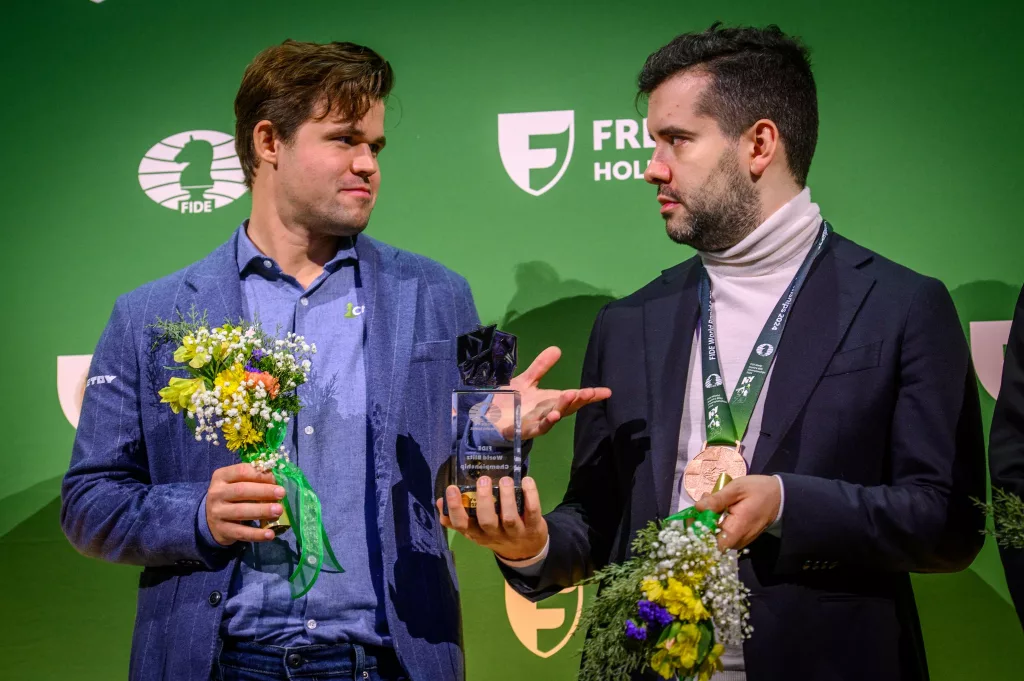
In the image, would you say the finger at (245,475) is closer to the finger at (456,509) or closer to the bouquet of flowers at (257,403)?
the bouquet of flowers at (257,403)

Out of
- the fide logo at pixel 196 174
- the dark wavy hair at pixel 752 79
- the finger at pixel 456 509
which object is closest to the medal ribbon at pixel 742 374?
the dark wavy hair at pixel 752 79

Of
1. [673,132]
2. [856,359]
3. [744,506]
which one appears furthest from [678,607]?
[673,132]

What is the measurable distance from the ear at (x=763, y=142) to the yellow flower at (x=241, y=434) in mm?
1428

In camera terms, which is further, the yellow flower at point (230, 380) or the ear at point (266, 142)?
the ear at point (266, 142)

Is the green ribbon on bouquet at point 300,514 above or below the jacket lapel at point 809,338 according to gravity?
below

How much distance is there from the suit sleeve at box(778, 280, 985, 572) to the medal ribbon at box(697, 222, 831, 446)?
8.4 inches

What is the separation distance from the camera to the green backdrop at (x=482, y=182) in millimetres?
3512

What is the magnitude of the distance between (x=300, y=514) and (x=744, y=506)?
1.10 metres

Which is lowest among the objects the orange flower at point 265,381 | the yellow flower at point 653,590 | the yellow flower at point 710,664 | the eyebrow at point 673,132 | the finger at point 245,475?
the yellow flower at point 710,664

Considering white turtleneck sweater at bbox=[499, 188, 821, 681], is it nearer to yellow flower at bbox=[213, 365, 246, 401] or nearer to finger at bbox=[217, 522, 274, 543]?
finger at bbox=[217, 522, 274, 543]

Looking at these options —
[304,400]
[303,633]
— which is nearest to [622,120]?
[304,400]

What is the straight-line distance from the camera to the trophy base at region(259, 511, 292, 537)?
2684 mm

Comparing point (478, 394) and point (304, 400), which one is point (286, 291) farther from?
point (478, 394)

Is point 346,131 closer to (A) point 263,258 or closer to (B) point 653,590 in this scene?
(A) point 263,258
